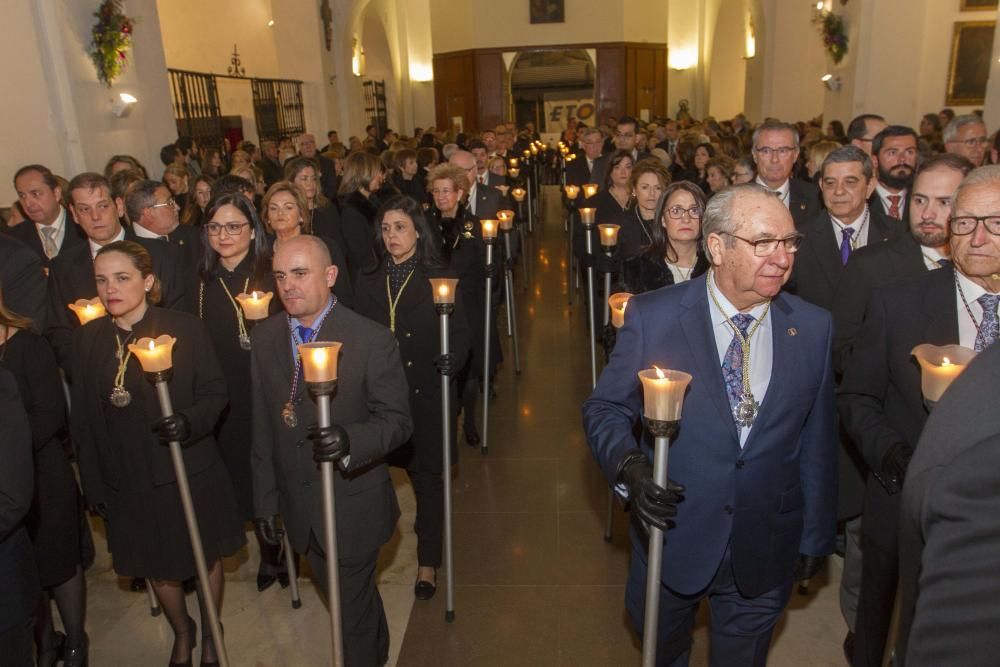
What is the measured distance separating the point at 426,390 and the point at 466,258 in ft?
7.06

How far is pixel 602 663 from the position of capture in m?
3.79

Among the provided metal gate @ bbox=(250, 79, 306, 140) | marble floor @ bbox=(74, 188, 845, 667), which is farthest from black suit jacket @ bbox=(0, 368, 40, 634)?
metal gate @ bbox=(250, 79, 306, 140)

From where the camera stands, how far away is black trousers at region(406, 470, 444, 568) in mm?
4387

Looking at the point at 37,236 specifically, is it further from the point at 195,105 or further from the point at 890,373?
the point at 195,105

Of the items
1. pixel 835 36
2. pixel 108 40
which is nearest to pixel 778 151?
pixel 108 40

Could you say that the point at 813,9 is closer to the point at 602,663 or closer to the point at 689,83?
the point at 689,83

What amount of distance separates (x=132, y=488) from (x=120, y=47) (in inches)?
321

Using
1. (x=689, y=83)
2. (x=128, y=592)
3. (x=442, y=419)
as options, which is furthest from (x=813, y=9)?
(x=128, y=592)

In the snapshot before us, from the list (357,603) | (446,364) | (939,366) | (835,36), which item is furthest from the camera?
(835,36)

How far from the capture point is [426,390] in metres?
4.36

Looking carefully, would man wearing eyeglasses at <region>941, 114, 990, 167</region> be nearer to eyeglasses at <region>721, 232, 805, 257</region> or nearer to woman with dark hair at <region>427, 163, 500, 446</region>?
woman with dark hair at <region>427, 163, 500, 446</region>

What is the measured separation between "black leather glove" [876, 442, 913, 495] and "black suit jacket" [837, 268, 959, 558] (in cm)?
4

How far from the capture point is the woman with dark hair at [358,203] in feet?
22.5

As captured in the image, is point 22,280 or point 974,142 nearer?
point 22,280
